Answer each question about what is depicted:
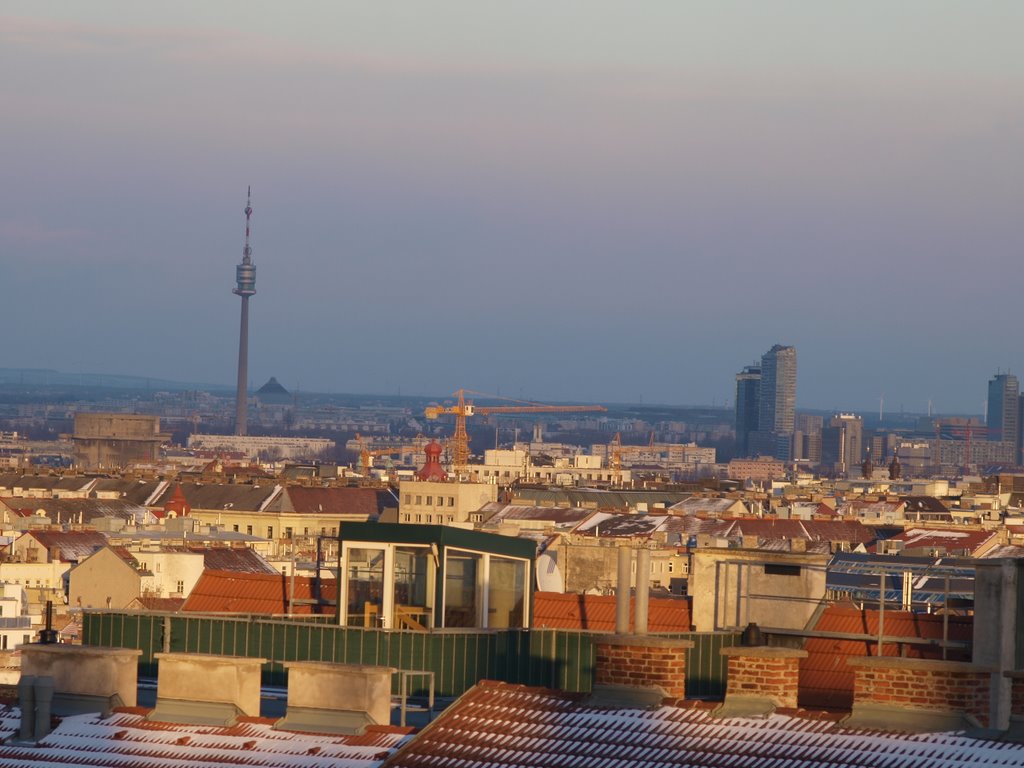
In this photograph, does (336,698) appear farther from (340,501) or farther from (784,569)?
(340,501)

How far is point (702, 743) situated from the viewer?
1577cm

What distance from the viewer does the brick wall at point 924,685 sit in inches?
627

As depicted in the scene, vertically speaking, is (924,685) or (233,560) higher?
(924,685)

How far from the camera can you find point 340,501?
157000 millimetres

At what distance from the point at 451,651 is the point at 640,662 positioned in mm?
4432

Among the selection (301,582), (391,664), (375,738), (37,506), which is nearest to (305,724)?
(375,738)

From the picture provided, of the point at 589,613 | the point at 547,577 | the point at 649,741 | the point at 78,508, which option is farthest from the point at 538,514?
the point at 649,741

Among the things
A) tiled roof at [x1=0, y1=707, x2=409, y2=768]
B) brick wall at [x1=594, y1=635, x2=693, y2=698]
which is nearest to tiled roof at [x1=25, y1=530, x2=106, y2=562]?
tiled roof at [x1=0, y1=707, x2=409, y2=768]

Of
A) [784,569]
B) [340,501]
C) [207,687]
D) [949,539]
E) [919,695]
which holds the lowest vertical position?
[340,501]

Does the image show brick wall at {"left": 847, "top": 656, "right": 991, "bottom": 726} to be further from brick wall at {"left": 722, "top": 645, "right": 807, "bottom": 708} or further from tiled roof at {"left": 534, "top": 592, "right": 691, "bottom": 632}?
tiled roof at {"left": 534, "top": 592, "right": 691, "bottom": 632}

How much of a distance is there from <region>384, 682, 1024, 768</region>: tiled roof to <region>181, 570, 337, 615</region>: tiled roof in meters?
9.32

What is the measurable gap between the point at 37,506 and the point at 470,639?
111905 millimetres

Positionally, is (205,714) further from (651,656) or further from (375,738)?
(651,656)

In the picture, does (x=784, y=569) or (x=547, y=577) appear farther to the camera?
(x=547, y=577)
